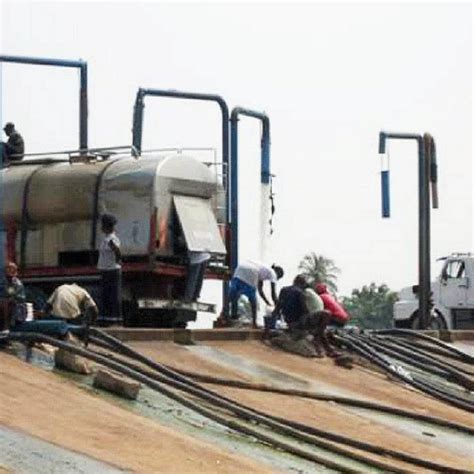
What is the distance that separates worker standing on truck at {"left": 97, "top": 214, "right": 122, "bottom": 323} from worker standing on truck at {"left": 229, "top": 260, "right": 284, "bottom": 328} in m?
2.60

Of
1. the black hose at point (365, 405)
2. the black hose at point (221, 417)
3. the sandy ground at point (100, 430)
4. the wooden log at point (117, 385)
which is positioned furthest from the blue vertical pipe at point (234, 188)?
the sandy ground at point (100, 430)

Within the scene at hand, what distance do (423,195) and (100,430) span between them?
13630 millimetres

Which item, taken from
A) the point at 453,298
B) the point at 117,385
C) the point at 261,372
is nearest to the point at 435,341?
the point at 261,372

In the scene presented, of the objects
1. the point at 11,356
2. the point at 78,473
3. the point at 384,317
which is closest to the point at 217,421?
the point at 11,356

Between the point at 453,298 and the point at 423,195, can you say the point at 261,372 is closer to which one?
the point at 423,195

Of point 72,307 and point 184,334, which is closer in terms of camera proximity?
point 72,307

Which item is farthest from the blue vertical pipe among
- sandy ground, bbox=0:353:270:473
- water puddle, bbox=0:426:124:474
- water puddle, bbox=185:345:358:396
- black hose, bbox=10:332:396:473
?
water puddle, bbox=0:426:124:474

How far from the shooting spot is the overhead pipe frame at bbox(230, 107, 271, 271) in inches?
850

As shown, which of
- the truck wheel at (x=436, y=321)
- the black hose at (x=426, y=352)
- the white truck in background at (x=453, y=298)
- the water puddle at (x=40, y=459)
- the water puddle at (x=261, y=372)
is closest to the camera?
the water puddle at (x=40, y=459)

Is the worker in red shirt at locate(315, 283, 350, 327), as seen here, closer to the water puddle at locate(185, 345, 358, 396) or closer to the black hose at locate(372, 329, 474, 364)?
the black hose at locate(372, 329, 474, 364)

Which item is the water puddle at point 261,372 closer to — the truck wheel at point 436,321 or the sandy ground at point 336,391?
the sandy ground at point 336,391

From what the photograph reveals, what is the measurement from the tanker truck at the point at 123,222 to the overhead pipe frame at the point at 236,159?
5.09ft

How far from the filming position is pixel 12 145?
20.6 metres

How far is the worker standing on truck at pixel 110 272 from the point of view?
17.1 m
